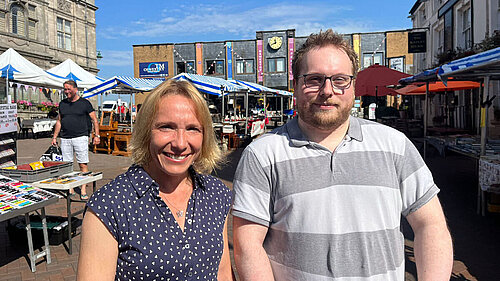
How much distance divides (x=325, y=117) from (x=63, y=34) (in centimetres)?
3302

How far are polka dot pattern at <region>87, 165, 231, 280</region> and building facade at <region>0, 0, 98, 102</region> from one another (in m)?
27.5

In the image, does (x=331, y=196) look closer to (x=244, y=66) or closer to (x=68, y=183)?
(x=68, y=183)

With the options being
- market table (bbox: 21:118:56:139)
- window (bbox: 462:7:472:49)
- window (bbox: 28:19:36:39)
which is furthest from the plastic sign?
window (bbox: 462:7:472:49)

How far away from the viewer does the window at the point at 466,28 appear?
1470 centimetres

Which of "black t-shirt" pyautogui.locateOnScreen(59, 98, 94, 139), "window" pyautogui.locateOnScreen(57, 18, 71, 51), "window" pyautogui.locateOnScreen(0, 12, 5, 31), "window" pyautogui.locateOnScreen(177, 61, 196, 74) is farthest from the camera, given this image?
"window" pyautogui.locateOnScreen(177, 61, 196, 74)

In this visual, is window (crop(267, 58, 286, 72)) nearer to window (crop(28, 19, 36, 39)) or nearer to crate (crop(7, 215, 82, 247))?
window (crop(28, 19, 36, 39))

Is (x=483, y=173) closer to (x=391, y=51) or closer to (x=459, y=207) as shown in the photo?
(x=459, y=207)

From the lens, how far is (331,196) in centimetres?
161

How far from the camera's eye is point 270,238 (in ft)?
5.60

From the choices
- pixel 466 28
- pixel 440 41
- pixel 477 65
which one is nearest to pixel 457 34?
pixel 466 28

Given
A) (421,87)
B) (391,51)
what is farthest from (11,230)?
(391,51)

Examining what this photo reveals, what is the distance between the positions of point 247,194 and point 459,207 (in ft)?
19.0

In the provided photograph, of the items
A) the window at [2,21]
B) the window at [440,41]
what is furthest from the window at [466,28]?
the window at [2,21]

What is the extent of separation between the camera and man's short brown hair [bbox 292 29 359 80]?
1694 mm
